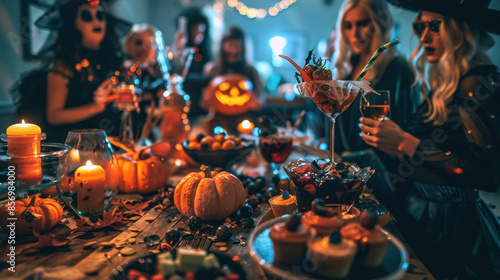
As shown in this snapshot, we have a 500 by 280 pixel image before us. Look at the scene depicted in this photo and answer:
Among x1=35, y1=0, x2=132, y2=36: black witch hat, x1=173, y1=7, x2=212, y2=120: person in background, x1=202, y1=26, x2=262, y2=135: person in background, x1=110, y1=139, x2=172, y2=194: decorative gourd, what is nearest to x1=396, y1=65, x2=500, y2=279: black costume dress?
x1=110, y1=139, x2=172, y2=194: decorative gourd

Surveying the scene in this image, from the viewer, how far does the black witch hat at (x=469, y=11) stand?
1688 millimetres

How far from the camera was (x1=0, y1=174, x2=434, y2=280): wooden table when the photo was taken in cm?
92

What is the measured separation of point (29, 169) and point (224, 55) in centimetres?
371

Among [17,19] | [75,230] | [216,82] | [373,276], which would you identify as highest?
[17,19]

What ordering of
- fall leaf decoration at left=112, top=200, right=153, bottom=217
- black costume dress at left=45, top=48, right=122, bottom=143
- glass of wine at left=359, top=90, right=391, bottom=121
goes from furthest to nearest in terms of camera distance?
black costume dress at left=45, top=48, right=122, bottom=143
glass of wine at left=359, top=90, right=391, bottom=121
fall leaf decoration at left=112, top=200, right=153, bottom=217

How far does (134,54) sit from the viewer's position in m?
3.94

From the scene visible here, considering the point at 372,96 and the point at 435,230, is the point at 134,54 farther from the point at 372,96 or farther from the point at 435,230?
the point at 435,230

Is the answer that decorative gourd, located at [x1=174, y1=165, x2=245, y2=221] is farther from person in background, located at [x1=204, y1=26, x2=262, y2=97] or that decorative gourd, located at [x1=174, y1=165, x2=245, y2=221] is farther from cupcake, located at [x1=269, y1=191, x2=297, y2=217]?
person in background, located at [x1=204, y1=26, x2=262, y2=97]

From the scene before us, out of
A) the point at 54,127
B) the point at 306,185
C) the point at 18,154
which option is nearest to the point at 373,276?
the point at 306,185

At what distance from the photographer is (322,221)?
90 centimetres

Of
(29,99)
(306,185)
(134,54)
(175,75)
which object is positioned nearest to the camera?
(306,185)

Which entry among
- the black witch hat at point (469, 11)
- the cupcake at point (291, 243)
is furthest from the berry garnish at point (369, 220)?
the black witch hat at point (469, 11)

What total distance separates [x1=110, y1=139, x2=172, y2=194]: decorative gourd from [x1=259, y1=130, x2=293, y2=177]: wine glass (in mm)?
532

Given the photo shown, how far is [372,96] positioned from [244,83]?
2.61 m
